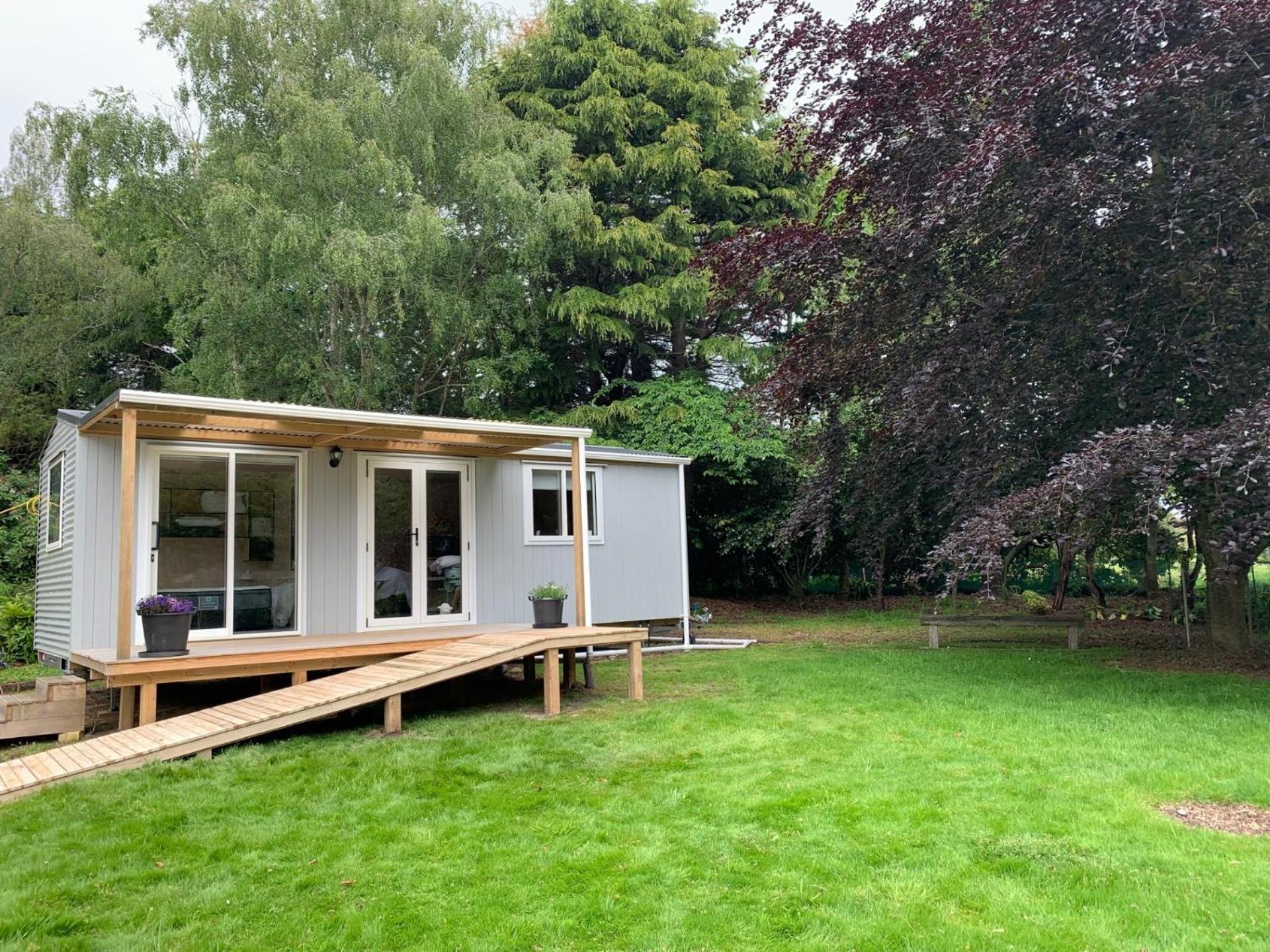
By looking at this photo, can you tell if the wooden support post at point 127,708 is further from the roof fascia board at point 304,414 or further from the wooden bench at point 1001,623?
the wooden bench at point 1001,623

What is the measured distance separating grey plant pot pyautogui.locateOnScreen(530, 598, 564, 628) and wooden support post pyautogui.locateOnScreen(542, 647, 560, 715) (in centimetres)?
105

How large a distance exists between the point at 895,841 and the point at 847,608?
12382mm

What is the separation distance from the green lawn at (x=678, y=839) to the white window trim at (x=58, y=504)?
3812 mm

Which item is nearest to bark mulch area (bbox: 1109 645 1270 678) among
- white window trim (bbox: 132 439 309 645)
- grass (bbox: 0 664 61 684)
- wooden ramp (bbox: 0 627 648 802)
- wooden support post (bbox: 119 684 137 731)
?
wooden ramp (bbox: 0 627 648 802)

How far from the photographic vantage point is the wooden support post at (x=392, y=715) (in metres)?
6.01

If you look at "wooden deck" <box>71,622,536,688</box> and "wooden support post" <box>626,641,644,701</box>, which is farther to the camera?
"wooden support post" <box>626,641,644,701</box>

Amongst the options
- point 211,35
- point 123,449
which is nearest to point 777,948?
point 123,449

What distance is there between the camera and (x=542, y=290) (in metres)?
Answer: 15.7

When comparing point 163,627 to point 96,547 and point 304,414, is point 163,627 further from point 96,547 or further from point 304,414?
point 304,414

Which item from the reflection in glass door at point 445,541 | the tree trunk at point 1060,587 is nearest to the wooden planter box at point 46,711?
the reflection in glass door at point 445,541

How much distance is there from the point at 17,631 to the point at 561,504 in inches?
273

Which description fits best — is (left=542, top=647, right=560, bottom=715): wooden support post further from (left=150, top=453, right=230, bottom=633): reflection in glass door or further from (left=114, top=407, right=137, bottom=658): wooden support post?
(left=150, top=453, right=230, bottom=633): reflection in glass door

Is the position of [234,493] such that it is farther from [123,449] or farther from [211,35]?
[211,35]

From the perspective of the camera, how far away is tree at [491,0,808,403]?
14984 millimetres
